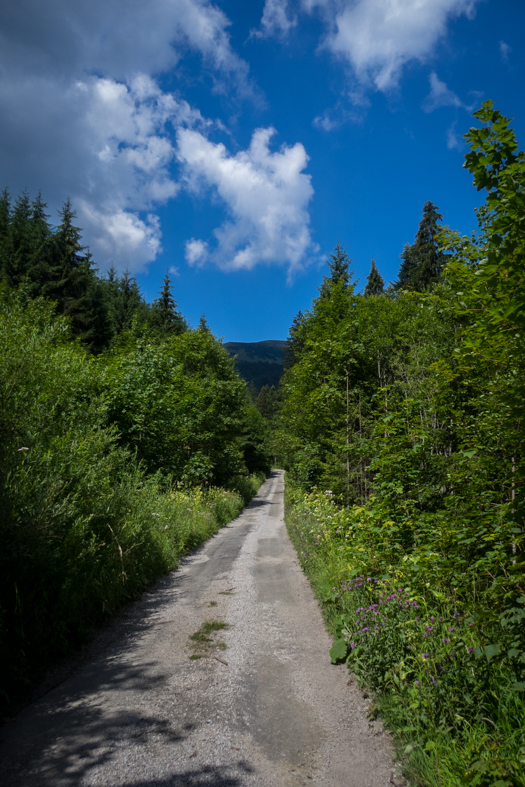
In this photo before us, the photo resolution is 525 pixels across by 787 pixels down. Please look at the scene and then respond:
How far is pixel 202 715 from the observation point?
3643mm

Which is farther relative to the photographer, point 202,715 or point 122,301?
point 122,301

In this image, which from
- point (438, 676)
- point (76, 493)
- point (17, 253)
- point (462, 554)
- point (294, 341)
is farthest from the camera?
point (294, 341)

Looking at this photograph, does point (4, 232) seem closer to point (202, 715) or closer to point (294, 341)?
point (294, 341)

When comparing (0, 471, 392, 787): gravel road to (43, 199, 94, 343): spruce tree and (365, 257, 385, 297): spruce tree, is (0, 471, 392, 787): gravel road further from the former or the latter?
(365, 257, 385, 297): spruce tree

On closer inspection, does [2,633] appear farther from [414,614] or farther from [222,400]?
[222,400]

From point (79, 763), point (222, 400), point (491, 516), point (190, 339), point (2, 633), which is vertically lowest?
point (79, 763)

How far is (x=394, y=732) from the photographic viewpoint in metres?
3.32

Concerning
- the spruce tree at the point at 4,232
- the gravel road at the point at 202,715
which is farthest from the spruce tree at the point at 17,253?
the gravel road at the point at 202,715

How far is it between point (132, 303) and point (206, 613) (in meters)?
37.3

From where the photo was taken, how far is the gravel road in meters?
2.93

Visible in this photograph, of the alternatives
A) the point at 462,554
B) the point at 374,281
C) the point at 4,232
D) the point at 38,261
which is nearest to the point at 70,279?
Result: the point at 38,261

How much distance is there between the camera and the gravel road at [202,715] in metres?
2.93

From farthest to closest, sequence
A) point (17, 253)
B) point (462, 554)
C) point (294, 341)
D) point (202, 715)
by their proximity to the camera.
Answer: point (294, 341) < point (17, 253) < point (462, 554) < point (202, 715)

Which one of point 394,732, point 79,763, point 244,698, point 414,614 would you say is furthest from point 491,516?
point 79,763
